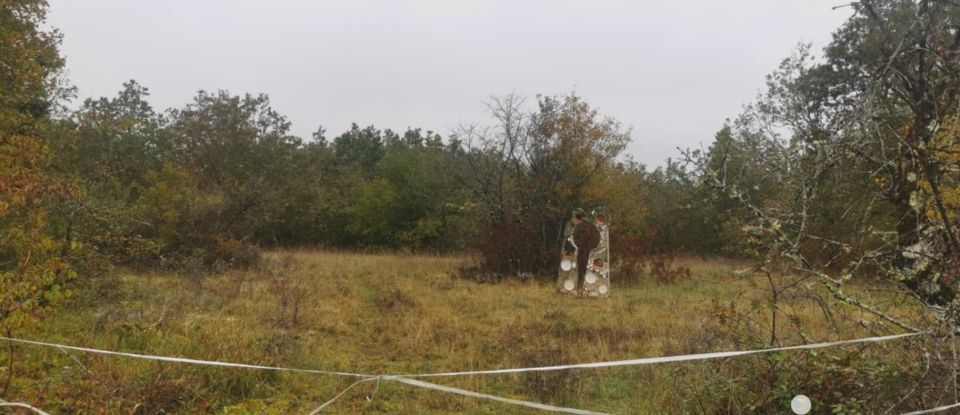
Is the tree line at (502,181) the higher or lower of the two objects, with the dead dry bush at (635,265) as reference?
higher

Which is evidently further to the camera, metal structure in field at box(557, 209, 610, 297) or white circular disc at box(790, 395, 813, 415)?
metal structure in field at box(557, 209, 610, 297)

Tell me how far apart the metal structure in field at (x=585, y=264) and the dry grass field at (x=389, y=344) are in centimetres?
120

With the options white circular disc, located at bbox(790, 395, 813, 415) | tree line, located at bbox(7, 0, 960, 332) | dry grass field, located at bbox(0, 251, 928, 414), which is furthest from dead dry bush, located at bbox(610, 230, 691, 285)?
white circular disc, located at bbox(790, 395, 813, 415)

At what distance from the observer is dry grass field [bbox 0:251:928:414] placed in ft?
12.6

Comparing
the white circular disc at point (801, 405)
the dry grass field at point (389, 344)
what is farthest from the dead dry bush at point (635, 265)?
the white circular disc at point (801, 405)

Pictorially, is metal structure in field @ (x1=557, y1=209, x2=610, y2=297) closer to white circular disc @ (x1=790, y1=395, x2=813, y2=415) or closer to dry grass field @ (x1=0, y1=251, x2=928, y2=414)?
dry grass field @ (x1=0, y1=251, x2=928, y2=414)

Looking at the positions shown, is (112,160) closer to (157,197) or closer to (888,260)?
(157,197)

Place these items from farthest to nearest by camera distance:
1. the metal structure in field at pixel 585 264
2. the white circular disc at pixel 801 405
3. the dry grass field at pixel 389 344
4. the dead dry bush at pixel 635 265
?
1. the dead dry bush at pixel 635 265
2. the metal structure in field at pixel 585 264
3. the dry grass field at pixel 389 344
4. the white circular disc at pixel 801 405

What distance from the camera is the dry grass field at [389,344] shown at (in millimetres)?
3836

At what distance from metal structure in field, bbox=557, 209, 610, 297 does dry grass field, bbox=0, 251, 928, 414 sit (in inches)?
47.1

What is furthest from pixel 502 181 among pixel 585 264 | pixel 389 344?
pixel 389 344

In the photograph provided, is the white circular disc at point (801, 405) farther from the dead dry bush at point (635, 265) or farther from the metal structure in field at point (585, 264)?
the dead dry bush at point (635, 265)

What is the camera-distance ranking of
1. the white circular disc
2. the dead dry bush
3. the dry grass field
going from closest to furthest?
the white circular disc → the dry grass field → the dead dry bush

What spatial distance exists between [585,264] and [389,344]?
760 cm
